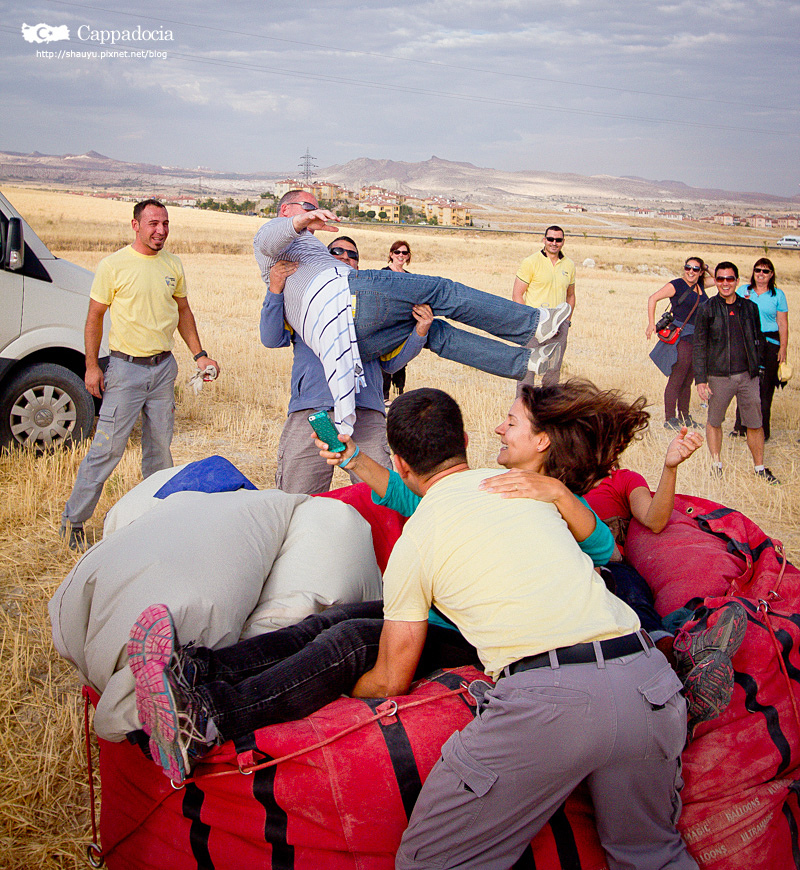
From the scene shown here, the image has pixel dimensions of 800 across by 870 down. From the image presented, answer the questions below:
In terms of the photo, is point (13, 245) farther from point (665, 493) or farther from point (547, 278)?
point (665, 493)

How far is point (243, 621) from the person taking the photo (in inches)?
110

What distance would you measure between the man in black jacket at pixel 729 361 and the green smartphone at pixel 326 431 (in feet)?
15.5

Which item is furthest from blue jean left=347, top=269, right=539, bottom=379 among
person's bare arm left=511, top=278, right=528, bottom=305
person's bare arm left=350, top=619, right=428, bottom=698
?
person's bare arm left=511, top=278, right=528, bottom=305

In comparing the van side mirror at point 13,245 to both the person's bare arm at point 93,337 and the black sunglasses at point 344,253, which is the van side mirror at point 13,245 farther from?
the black sunglasses at point 344,253

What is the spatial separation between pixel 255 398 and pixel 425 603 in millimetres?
6629

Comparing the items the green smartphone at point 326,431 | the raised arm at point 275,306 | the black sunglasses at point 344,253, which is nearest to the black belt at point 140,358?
the raised arm at point 275,306

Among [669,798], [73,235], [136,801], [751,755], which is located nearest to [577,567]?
[669,798]

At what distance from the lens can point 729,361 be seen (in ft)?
22.8

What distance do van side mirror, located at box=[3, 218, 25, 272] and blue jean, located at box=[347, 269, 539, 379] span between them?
3.24 meters

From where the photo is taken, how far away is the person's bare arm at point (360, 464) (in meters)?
3.29

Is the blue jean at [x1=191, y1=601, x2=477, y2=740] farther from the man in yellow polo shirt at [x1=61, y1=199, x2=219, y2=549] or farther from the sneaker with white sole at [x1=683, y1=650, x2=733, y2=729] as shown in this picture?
the man in yellow polo shirt at [x1=61, y1=199, x2=219, y2=549]

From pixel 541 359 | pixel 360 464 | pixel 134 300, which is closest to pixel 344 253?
pixel 134 300

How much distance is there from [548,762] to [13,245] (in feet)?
18.1

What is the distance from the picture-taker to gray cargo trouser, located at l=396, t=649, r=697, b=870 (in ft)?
6.72
